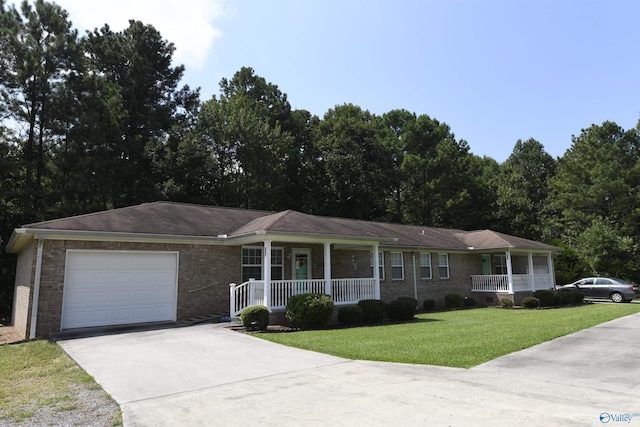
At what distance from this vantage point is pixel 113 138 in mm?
28594

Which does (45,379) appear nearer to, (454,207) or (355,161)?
(355,161)

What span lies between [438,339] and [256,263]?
816cm

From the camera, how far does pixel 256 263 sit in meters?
16.2

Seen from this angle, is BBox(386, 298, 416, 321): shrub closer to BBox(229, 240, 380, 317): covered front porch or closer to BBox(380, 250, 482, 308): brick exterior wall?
BBox(229, 240, 380, 317): covered front porch

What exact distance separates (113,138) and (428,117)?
30.3m

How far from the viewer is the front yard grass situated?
5098mm

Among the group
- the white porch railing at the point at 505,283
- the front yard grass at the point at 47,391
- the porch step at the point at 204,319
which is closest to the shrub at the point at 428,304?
the white porch railing at the point at 505,283

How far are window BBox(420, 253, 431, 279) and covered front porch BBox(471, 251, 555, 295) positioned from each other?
139 inches

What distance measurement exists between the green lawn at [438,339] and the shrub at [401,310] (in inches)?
20.0

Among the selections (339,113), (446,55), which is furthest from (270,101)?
(446,55)

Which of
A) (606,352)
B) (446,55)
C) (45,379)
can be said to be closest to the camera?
(45,379)

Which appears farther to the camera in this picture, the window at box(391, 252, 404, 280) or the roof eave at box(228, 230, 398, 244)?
the window at box(391, 252, 404, 280)

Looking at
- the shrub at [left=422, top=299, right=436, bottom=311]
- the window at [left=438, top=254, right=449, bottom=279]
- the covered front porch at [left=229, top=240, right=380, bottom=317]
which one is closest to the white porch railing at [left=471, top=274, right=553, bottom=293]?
the window at [left=438, top=254, right=449, bottom=279]

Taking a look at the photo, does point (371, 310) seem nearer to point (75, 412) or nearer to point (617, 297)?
point (75, 412)
